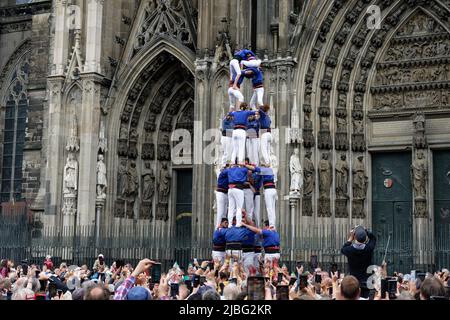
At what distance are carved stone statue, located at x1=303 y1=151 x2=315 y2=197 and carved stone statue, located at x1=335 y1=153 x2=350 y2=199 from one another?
94cm

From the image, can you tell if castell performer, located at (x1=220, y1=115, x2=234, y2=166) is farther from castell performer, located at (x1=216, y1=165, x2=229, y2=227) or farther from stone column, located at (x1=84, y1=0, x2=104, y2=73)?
stone column, located at (x1=84, y1=0, x2=104, y2=73)

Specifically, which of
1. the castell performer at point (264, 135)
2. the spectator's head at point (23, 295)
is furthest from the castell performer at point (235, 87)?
the spectator's head at point (23, 295)

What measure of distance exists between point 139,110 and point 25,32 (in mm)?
9057

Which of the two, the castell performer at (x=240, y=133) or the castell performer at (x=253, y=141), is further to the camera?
the castell performer at (x=253, y=141)

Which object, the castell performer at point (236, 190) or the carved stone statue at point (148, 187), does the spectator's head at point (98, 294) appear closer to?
the castell performer at point (236, 190)

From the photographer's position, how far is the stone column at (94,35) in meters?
25.5

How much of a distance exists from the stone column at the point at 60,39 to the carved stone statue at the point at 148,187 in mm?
4816

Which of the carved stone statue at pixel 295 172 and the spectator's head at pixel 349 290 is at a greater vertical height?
the carved stone statue at pixel 295 172

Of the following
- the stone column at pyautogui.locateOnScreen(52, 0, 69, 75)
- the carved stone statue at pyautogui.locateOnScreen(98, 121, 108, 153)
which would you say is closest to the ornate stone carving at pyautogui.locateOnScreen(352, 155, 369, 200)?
the carved stone statue at pyautogui.locateOnScreen(98, 121, 108, 153)

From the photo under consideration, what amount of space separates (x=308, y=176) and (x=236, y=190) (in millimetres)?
9050

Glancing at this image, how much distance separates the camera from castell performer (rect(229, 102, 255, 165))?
1426 centimetres

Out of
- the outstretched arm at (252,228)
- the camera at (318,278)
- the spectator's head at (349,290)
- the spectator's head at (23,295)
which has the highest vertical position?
the outstretched arm at (252,228)

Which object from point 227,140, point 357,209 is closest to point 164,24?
point 357,209
